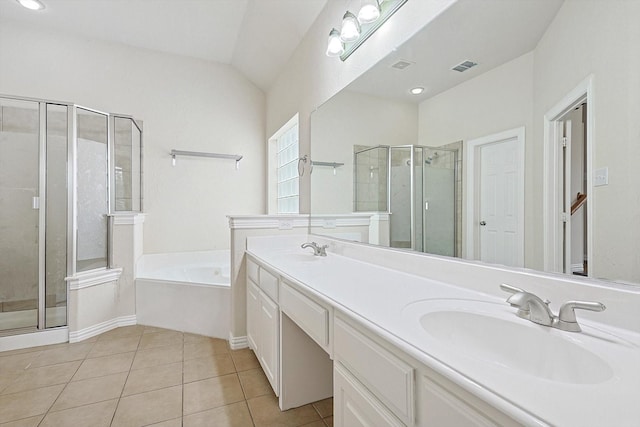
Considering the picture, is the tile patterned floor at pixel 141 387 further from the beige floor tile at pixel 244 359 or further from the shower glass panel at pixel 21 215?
the shower glass panel at pixel 21 215

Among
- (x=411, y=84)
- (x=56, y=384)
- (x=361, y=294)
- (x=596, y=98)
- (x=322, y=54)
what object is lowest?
(x=56, y=384)

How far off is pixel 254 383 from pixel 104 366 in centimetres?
112

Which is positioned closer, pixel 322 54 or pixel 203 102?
pixel 322 54

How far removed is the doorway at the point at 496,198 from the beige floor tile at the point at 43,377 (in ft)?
8.41

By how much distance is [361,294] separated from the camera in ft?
3.67

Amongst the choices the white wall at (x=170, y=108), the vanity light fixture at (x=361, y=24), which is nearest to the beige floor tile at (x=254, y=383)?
the white wall at (x=170, y=108)

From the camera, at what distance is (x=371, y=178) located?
71.0 inches

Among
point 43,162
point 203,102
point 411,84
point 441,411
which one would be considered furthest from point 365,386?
point 203,102

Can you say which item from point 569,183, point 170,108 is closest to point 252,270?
point 569,183

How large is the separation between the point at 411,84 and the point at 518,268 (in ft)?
2.99

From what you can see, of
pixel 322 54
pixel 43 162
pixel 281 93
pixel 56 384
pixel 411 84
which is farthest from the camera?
pixel 281 93

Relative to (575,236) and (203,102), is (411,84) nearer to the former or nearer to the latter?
(575,236)

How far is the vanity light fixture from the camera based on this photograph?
163 centimetres

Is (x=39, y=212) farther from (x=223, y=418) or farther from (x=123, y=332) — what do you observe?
(x=223, y=418)
